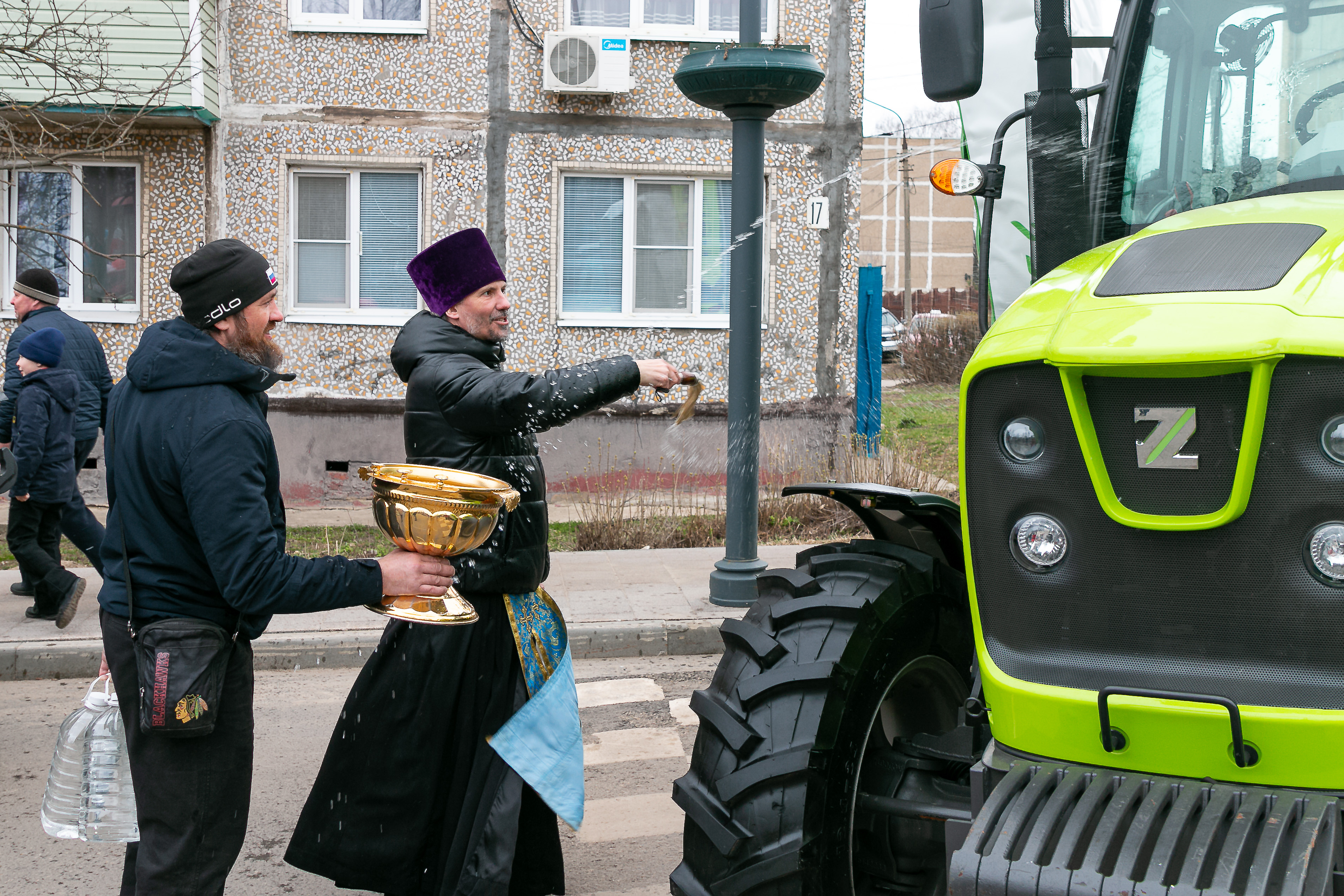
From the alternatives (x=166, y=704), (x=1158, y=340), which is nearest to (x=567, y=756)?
(x=166, y=704)

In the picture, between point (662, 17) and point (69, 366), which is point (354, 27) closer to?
point (662, 17)

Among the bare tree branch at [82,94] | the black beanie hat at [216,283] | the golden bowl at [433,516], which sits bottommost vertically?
the golden bowl at [433,516]

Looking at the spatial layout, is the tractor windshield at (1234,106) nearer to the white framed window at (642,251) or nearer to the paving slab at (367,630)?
the paving slab at (367,630)

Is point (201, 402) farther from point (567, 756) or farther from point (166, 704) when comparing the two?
point (567, 756)

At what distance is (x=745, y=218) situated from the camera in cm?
783

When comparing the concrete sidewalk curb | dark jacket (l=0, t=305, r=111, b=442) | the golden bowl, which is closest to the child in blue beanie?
dark jacket (l=0, t=305, r=111, b=442)

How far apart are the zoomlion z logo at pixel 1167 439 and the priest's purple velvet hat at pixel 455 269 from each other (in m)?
2.16

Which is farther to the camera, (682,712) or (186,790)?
(682,712)

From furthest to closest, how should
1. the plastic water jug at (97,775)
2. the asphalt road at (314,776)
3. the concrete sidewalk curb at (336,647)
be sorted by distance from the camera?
the concrete sidewalk curb at (336,647) → the asphalt road at (314,776) → the plastic water jug at (97,775)

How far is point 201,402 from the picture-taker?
10.1ft

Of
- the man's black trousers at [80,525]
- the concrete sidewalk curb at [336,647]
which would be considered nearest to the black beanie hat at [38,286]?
the man's black trousers at [80,525]

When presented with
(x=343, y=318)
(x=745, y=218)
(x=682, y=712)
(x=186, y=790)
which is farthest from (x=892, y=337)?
(x=186, y=790)

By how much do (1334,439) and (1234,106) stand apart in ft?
4.48

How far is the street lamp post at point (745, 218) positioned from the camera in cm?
755
